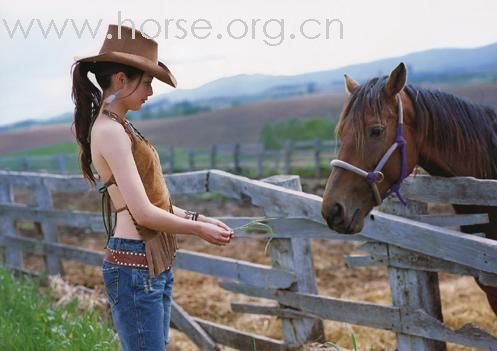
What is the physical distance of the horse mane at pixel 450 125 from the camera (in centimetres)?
300

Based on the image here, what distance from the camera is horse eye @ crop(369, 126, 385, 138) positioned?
9.55 feet

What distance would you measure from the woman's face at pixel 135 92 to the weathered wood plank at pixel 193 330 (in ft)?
8.16

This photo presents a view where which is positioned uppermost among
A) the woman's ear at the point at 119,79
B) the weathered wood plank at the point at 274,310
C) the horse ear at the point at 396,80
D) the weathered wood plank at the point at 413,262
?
the woman's ear at the point at 119,79

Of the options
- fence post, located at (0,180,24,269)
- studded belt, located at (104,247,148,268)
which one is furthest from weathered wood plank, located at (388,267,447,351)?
fence post, located at (0,180,24,269)

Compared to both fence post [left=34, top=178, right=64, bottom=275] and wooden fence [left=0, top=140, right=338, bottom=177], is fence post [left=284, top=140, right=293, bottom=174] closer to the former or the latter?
wooden fence [left=0, top=140, right=338, bottom=177]

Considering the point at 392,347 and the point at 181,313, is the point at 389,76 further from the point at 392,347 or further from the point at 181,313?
the point at 181,313

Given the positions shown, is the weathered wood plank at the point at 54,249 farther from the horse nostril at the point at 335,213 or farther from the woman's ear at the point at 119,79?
the woman's ear at the point at 119,79

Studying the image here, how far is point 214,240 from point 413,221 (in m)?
1.21

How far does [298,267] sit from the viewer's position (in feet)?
12.7

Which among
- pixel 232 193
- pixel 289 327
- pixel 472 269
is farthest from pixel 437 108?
pixel 289 327

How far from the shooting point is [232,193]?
390 centimetres

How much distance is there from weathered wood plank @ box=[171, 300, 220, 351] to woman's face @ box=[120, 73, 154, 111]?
Result: 98.0 inches

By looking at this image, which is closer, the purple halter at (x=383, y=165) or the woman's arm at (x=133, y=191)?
the woman's arm at (x=133, y=191)

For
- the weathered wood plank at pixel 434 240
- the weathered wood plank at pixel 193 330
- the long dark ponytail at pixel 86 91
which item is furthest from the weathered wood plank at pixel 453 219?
the weathered wood plank at pixel 193 330
